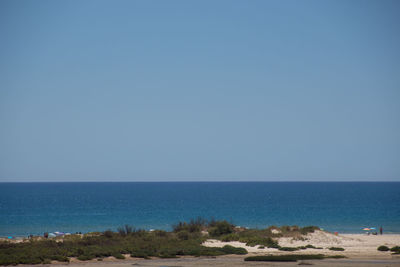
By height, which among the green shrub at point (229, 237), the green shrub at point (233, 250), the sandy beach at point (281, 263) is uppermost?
the green shrub at point (229, 237)

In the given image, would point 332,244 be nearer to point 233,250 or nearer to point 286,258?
point 233,250

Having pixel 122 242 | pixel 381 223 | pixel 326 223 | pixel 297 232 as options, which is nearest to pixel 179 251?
pixel 122 242

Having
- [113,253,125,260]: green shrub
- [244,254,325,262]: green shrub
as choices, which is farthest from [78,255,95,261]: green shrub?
[244,254,325,262]: green shrub

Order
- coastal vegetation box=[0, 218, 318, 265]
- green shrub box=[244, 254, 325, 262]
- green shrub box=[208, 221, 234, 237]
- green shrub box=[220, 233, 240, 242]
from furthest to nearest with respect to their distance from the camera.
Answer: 1. green shrub box=[208, 221, 234, 237]
2. green shrub box=[220, 233, 240, 242]
3. coastal vegetation box=[0, 218, 318, 265]
4. green shrub box=[244, 254, 325, 262]

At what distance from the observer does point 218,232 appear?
41.0m

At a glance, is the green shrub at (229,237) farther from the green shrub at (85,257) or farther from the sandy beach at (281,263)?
the green shrub at (85,257)

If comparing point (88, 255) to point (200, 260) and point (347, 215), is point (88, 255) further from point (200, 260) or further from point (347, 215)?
point (347, 215)

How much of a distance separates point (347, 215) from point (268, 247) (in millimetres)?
51501

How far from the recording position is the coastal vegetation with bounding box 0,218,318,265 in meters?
29.8

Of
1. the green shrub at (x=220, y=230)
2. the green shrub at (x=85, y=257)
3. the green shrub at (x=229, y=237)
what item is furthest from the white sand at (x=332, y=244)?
the green shrub at (x=85, y=257)

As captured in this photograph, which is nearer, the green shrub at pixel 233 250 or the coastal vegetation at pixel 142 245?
the coastal vegetation at pixel 142 245

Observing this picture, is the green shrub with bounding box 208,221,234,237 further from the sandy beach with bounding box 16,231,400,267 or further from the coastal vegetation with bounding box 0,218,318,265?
the sandy beach with bounding box 16,231,400,267

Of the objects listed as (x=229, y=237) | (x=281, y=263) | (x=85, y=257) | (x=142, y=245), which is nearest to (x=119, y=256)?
(x=85, y=257)

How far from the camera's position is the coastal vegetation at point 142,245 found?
97.9ft
